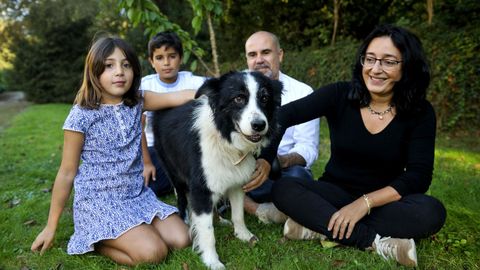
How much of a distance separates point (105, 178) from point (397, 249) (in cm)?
200

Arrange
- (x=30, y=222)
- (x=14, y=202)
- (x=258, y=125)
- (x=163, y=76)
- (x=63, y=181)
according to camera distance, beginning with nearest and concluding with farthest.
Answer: (x=258, y=125)
(x=63, y=181)
(x=30, y=222)
(x=14, y=202)
(x=163, y=76)

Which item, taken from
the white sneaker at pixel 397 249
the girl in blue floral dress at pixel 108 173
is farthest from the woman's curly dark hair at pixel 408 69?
the girl in blue floral dress at pixel 108 173

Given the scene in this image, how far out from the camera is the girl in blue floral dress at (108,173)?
8.71 ft

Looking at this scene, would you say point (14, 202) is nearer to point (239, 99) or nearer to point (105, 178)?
point (105, 178)

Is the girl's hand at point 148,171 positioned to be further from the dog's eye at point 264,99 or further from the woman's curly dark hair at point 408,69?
the woman's curly dark hair at point 408,69

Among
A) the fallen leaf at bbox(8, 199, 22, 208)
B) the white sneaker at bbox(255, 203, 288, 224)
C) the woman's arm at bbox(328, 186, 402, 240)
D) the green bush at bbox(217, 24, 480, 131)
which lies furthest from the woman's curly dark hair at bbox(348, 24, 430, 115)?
the green bush at bbox(217, 24, 480, 131)

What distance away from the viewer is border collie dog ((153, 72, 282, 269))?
254 centimetres

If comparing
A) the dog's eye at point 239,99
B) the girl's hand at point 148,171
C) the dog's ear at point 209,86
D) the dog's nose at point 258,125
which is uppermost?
the dog's ear at point 209,86

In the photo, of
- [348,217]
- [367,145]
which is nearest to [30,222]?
[348,217]

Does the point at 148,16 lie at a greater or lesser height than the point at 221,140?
greater

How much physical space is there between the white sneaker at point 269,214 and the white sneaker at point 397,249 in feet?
2.87

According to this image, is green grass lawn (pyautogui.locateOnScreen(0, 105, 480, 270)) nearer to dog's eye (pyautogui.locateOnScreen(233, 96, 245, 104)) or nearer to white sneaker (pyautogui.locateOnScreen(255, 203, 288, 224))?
white sneaker (pyautogui.locateOnScreen(255, 203, 288, 224))

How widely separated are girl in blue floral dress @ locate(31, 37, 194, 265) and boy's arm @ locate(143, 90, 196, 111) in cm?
26

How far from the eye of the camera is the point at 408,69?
2.62 m
